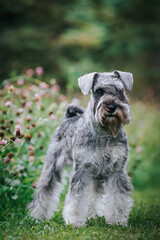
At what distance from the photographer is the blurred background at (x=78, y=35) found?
61.5 feet

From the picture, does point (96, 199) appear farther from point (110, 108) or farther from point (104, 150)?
point (110, 108)

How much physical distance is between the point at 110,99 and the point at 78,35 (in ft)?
52.7

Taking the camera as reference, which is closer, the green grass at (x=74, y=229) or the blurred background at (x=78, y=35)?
the green grass at (x=74, y=229)

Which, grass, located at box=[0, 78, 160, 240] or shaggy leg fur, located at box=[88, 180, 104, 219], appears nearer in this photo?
grass, located at box=[0, 78, 160, 240]

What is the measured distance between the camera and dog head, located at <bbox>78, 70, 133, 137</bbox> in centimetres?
384

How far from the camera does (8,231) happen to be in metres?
3.84

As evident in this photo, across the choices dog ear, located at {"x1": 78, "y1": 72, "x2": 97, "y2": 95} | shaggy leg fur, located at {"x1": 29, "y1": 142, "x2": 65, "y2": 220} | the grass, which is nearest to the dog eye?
dog ear, located at {"x1": 78, "y1": 72, "x2": 97, "y2": 95}

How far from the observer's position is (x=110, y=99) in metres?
3.83

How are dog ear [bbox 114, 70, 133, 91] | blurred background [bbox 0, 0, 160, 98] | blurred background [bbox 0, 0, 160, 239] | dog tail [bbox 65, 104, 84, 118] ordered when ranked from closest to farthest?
dog ear [bbox 114, 70, 133, 91], dog tail [bbox 65, 104, 84, 118], blurred background [bbox 0, 0, 160, 239], blurred background [bbox 0, 0, 160, 98]

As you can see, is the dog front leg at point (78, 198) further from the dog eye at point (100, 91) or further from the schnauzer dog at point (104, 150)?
the dog eye at point (100, 91)

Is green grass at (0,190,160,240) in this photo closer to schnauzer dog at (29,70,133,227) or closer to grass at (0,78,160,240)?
grass at (0,78,160,240)

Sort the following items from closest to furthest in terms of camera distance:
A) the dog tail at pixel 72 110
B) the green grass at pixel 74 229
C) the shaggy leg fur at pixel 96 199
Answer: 1. the green grass at pixel 74 229
2. the shaggy leg fur at pixel 96 199
3. the dog tail at pixel 72 110

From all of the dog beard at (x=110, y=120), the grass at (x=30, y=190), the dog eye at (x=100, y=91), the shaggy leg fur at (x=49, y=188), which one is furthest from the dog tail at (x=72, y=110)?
the dog beard at (x=110, y=120)

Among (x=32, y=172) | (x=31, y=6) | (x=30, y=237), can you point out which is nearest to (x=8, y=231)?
(x=30, y=237)
